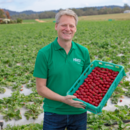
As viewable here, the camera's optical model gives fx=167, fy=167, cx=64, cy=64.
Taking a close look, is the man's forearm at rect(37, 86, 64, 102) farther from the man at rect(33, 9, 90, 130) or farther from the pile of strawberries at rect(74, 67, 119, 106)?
the pile of strawberries at rect(74, 67, 119, 106)

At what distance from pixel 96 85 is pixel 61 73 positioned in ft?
2.29

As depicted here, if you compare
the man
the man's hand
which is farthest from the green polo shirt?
the man's hand

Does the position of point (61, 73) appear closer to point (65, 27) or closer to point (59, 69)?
point (59, 69)

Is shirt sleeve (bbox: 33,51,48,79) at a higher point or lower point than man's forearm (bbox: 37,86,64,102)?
higher

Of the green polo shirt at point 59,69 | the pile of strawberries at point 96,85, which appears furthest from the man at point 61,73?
the pile of strawberries at point 96,85

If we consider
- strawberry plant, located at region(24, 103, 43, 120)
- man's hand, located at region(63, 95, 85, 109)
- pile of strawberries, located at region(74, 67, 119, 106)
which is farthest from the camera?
strawberry plant, located at region(24, 103, 43, 120)

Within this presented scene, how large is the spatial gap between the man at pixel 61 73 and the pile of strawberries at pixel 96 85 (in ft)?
0.60

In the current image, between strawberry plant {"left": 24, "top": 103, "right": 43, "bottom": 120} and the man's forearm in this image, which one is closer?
the man's forearm

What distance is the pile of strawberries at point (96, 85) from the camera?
7.33 ft

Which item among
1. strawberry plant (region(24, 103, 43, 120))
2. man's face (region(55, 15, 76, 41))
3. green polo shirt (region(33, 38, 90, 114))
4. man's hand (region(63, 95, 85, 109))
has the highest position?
man's face (region(55, 15, 76, 41))

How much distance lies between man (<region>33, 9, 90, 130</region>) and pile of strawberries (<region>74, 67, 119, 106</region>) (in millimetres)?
182

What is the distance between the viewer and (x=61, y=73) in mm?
2053

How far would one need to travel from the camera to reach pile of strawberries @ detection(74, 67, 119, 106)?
2235 mm

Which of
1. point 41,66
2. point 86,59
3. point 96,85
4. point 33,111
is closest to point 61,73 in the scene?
point 41,66
